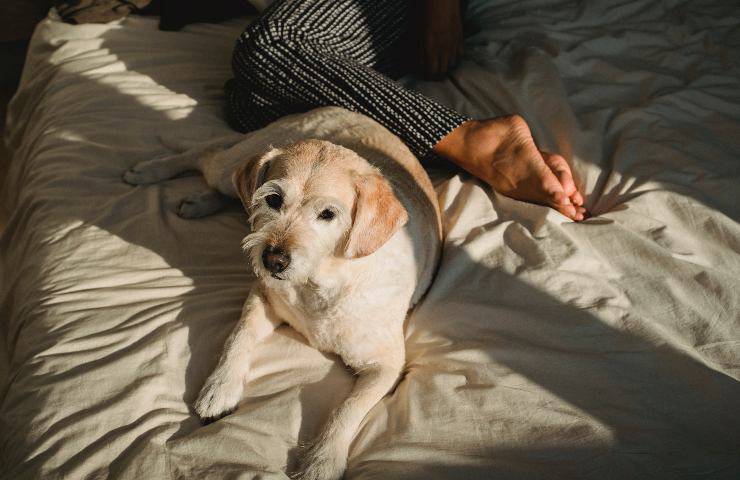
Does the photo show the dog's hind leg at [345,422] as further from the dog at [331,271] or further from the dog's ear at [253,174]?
the dog's ear at [253,174]

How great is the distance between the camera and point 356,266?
165 cm

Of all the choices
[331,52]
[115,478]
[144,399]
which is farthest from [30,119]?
[115,478]

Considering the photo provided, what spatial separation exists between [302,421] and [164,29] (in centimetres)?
271

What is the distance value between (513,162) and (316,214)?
0.91 m

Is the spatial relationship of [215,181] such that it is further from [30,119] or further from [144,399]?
[30,119]

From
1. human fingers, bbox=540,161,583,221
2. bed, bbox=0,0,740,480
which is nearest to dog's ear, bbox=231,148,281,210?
bed, bbox=0,0,740,480

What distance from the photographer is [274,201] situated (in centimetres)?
163

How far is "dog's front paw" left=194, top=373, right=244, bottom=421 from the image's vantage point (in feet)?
4.85

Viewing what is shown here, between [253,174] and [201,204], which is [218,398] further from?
[201,204]

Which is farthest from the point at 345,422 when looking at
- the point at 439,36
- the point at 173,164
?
the point at 439,36

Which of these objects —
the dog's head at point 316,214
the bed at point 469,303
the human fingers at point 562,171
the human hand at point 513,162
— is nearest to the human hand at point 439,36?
the bed at point 469,303

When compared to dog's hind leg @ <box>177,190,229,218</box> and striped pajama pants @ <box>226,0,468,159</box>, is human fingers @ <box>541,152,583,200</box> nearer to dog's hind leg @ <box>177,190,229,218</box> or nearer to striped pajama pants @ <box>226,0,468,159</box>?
striped pajama pants @ <box>226,0,468,159</box>

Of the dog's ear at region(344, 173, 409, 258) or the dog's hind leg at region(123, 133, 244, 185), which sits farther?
the dog's hind leg at region(123, 133, 244, 185)

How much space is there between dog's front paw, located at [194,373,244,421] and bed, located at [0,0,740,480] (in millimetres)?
37
